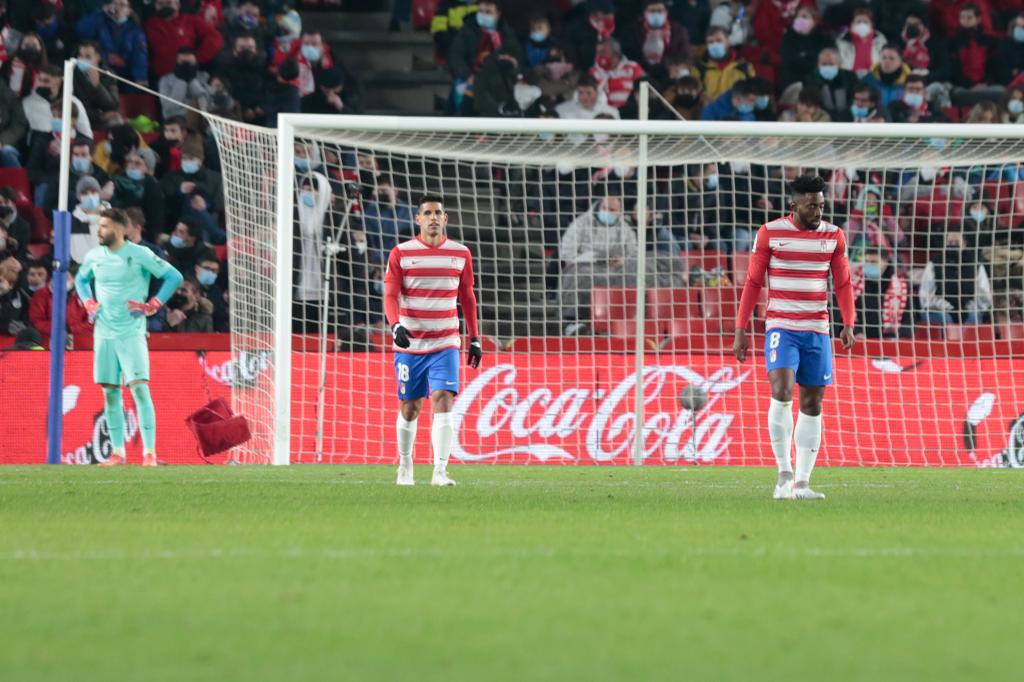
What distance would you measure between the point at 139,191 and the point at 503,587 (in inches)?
506

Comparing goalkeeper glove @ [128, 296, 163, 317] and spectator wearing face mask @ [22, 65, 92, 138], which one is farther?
spectator wearing face mask @ [22, 65, 92, 138]

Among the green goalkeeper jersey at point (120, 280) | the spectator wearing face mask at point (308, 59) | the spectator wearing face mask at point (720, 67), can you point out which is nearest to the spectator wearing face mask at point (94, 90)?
the spectator wearing face mask at point (308, 59)

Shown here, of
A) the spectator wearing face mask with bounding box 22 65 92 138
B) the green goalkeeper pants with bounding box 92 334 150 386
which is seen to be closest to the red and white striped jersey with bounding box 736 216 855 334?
the green goalkeeper pants with bounding box 92 334 150 386

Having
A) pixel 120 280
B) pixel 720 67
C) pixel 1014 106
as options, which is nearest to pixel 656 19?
pixel 720 67

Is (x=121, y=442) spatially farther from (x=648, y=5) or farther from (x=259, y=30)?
(x=648, y=5)

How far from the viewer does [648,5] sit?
Result: 2019 centimetres

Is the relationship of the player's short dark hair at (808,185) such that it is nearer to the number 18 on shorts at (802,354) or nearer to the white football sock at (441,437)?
the number 18 on shorts at (802,354)

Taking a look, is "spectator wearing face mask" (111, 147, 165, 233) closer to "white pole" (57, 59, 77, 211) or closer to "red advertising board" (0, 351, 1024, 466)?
"red advertising board" (0, 351, 1024, 466)

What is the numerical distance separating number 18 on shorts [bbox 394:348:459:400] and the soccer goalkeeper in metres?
3.43

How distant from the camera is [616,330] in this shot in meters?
15.2

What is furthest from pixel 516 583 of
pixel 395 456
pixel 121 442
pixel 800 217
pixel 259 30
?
pixel 259 30

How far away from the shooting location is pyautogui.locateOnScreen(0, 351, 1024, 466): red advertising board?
1429cm

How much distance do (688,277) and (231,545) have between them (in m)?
9.74

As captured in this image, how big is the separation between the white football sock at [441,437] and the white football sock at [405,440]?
0.74 ft
